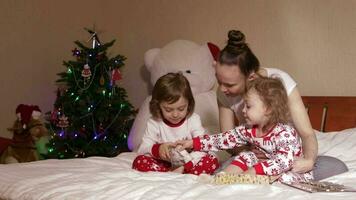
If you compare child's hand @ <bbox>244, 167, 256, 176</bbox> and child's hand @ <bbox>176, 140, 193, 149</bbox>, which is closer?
child's hand @ <bbox>244, 167, 256, 176</bbox>

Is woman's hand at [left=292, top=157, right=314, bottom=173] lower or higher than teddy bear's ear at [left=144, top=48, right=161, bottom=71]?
lower

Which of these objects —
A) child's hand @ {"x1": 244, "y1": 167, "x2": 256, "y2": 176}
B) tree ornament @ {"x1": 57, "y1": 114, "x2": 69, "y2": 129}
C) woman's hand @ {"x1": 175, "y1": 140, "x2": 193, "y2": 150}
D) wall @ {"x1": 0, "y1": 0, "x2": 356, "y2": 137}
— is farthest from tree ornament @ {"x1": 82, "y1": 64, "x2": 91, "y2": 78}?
child's hand @ {"x1": 244, "y1": 167, "x2": 256, "y2": 176}

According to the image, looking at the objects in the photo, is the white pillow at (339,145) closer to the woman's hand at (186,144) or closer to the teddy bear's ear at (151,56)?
the woman's hand at (186,144)

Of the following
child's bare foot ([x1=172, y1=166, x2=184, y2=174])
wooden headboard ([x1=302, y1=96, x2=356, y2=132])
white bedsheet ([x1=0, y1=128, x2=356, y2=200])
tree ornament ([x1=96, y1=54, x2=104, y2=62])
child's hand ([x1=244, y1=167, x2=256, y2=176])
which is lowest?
child's bare foot ([x1=172, y1=166, x2=184, y2=174])

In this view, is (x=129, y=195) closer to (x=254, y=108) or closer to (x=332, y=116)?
(x=254, y=108)

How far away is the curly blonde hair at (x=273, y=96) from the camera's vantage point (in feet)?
5.44

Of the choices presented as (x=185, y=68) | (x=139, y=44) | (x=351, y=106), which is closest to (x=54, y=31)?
(x=139, y=44)

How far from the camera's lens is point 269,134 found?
1.70 meters

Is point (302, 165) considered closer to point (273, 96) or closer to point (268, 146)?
point (268, 146)

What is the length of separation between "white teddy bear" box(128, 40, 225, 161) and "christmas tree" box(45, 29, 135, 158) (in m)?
0.23

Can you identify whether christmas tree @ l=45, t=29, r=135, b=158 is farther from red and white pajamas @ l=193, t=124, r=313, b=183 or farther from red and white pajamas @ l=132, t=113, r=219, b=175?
red and white pajamas @ l=193, t=124, r=313, b=183

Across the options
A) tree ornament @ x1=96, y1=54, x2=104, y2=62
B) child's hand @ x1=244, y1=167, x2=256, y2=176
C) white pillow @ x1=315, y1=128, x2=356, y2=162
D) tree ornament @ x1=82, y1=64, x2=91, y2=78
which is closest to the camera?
child's hand @ x1=244, y1=167, x2=256, y2=176

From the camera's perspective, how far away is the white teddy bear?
3.04 m

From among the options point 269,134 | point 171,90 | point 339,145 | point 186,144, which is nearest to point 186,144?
point 186,144
